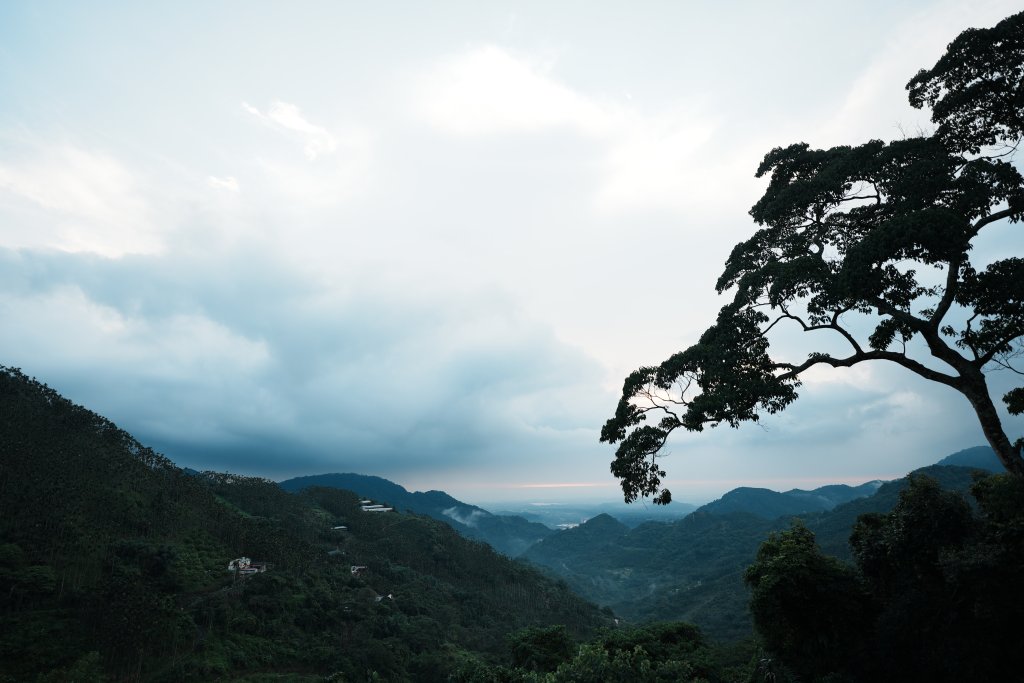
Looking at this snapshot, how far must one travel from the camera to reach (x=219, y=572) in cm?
5953

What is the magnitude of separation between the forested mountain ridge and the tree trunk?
37174mm

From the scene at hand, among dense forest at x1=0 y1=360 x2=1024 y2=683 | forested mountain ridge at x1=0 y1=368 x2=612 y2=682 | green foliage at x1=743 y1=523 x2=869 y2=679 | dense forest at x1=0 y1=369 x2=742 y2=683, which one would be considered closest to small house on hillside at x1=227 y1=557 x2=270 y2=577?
dense forest at x1=0 y1=369 x2=742 y2=683

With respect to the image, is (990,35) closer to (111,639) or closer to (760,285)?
(760,285)

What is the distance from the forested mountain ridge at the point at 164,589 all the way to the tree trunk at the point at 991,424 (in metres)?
37.2

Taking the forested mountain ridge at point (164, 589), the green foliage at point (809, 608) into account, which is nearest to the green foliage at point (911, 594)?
the green foliage at point (809, 608)

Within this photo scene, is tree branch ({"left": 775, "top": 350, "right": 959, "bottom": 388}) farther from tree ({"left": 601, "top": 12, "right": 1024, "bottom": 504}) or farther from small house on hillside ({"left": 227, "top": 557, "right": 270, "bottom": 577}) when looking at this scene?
small house on hillside ({"left": 227, "top": 557, "right": 270, "bottom": 577})

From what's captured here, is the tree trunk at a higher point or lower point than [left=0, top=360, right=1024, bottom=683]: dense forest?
higher

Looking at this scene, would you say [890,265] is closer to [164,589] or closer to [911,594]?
[911,594]

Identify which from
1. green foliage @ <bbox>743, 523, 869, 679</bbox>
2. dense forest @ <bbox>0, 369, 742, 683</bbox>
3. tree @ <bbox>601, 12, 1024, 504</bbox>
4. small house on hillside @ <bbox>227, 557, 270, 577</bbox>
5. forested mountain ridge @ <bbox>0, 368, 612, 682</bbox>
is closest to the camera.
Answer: tree @ <bbox>601, 12, 1024, 504</bbox>

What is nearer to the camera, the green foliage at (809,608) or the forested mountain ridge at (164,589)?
the green foliage at (809,608)

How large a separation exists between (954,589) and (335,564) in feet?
291

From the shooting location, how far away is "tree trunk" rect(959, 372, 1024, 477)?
31.6ft

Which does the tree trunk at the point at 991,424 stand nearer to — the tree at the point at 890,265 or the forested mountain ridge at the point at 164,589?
the tree at the point at 890,265

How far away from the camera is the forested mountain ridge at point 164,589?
40344 mm
